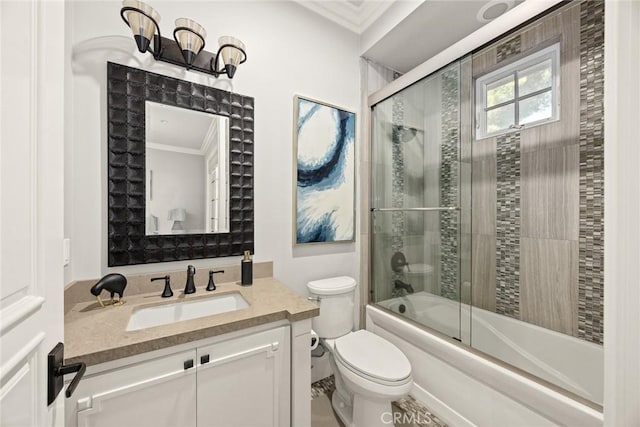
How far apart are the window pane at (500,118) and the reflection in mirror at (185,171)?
75.7 inches

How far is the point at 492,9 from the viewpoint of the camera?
1.60 metres

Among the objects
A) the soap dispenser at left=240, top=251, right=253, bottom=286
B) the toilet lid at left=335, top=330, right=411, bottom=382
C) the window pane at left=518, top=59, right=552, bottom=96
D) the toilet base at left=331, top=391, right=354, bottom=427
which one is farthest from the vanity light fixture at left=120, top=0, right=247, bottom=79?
the toilet base at left=331, top=391, right=354, bottom=427

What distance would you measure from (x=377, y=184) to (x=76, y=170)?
1.82 m

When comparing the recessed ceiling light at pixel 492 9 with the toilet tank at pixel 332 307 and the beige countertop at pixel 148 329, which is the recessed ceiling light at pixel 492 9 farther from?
the beige countertop at pixel 148 329

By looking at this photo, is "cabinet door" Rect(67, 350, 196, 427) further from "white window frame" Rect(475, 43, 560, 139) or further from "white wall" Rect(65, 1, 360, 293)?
"white window frame" Rect(475, 43, 560, 139)

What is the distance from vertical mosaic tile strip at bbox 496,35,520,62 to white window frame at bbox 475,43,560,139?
0.22 feet

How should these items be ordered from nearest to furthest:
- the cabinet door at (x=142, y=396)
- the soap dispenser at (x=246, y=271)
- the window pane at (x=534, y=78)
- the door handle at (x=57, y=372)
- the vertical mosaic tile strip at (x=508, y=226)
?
1. the door handle at (x=57, y=372)
2. the cabinet door at (x=142, y=396)
3. the soap dispenser at (x=246, y=271)
4. the window pane at (x=534, y=78)
5. the vertical mosaic tile strip at (x=508, y=226)

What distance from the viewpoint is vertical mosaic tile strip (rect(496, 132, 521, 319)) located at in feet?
5.99

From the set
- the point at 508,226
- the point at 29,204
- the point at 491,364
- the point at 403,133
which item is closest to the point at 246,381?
the point at 29,204

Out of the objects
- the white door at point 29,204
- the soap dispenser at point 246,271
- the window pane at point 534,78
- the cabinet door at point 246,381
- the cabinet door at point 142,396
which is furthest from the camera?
the window pane at point 534,78

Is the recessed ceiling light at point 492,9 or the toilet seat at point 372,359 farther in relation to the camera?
the recessed ceiling light at point 492,9

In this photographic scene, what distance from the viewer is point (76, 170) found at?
1146 millimetres

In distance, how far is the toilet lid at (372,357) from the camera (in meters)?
1.28

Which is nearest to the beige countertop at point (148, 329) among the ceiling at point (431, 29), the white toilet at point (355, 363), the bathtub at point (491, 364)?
the white toilet at point (355, 363)
